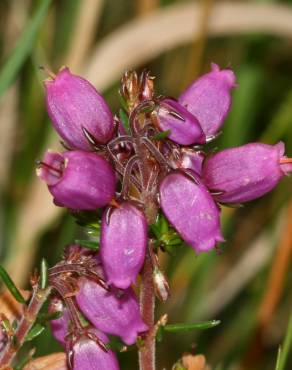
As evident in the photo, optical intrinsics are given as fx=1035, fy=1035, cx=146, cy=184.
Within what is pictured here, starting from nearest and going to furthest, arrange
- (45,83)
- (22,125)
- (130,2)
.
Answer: (45,83), (22,125), (130,2)

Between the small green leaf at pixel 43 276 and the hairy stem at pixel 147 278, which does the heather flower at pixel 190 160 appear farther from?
the small green leaf at pixel 43 276

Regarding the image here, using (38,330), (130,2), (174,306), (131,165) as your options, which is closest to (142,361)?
(38,330)

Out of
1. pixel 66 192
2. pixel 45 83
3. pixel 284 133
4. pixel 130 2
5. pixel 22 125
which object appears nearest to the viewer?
pixel 66 192

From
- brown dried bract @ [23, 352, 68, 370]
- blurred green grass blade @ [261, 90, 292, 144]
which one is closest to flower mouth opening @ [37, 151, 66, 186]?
brown dried bract @ [23, 352, 68, 370]

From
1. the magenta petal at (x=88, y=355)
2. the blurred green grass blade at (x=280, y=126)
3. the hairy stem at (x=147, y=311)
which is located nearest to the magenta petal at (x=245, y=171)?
the hairy stem at (x=147, y=311)

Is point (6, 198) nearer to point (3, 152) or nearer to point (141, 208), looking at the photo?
point (3, 152)

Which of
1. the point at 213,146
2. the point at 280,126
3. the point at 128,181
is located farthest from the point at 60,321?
the point at 213,146

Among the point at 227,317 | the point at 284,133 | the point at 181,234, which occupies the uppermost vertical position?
the point at 181,234

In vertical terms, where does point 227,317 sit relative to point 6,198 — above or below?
below
